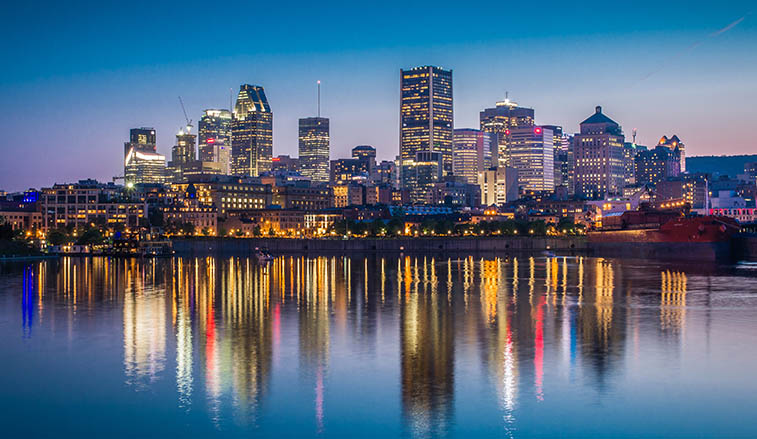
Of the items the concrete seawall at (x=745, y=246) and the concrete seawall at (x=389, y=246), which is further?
the concrete seawall at (x=389, y=246)

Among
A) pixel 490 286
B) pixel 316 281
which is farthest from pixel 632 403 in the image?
pixel 316 281

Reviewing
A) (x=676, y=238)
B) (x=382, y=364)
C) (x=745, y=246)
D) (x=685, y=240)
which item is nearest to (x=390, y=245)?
(x=676, y=238)

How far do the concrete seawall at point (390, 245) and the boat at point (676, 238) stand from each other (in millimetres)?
34193

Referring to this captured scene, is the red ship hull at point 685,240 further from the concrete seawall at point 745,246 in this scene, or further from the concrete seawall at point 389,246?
the concrete seawall at point 389,246

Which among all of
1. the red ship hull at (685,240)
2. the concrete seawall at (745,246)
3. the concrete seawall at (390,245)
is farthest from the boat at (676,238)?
the concrete seawall at (390,245)

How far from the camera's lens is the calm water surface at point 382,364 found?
25125 mm

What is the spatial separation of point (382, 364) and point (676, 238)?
105 meters

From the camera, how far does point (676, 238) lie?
12694cm

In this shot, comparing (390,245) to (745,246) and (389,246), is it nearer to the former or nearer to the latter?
(389,246)

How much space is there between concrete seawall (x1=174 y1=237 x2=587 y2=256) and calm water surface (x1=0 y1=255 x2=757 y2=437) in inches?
5025

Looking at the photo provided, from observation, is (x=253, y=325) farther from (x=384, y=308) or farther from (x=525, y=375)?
(x=525, y=375)

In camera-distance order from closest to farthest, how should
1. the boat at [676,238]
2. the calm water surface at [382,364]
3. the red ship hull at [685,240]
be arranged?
the calm water surface at [382,364] < the red ship hull at [685,240] < the boat at [676,238]

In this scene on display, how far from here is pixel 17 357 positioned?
36875mm

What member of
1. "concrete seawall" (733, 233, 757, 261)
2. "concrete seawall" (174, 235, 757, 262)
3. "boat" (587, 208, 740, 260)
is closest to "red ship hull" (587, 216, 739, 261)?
"boat" (587, 208, 740, 260)
